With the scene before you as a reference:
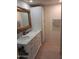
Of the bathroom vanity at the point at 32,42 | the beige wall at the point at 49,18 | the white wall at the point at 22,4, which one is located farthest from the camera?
the bathroom vanity at the point at 32,42

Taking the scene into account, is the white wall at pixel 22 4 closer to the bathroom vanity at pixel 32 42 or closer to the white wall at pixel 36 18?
the white wall at pixel 36 18

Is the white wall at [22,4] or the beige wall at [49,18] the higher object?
the white wall at [22,4]

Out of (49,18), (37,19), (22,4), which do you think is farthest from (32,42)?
(22,4)

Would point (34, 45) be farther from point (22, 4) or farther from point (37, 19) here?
point (22, 4)

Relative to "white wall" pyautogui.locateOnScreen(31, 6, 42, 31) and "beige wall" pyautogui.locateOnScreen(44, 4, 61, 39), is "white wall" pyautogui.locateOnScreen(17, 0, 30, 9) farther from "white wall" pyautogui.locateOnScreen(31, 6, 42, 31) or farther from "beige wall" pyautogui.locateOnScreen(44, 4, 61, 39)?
"beige wall" pyautogui.locateOnScreen(44, 4, 61, 39)

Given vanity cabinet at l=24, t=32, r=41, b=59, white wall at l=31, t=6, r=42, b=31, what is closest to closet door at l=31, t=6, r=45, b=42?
white wall at l=31, t=6, r=42, b=31

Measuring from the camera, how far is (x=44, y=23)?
4.90 feet

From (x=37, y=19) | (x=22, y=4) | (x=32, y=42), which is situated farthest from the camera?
(x=32, y=42)

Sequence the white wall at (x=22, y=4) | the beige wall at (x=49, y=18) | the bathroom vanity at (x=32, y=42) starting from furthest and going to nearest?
the bathroom vanity at (x=32, y=42) → the beige wall at (x=49, y=18) → the white wall at (x=22, y=4)

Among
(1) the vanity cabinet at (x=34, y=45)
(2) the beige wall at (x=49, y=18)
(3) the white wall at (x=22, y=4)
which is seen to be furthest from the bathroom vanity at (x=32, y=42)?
(3) the white wall at (x=22, y=4)

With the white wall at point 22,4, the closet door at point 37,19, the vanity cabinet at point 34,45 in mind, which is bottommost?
the vanity cabinet at point 34,45

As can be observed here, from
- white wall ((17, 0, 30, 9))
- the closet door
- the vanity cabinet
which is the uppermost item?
white wall ((17, 0, 30, 9))
